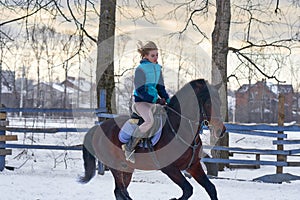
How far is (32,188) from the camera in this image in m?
9.34

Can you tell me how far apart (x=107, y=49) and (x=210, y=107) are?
22.9 feet

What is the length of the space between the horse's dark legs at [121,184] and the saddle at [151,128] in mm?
620

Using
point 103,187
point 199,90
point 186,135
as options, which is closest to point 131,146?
point 186,135

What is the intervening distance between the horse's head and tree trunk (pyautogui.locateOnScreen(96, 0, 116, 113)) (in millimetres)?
6562

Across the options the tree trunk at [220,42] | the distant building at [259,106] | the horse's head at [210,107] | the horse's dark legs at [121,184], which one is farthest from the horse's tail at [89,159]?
the distant building at [259,106]

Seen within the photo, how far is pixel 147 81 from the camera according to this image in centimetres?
667

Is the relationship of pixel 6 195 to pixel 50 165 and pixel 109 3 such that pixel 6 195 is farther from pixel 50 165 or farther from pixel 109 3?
pixel 109 3

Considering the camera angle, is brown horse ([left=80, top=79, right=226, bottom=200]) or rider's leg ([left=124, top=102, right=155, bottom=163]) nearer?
brown horse ([left=80, top=79, right=226, bottom=200])

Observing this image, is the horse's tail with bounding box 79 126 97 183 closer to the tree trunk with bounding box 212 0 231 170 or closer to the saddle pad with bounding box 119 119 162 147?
the saddle pad with bounding box 119 119 162 147

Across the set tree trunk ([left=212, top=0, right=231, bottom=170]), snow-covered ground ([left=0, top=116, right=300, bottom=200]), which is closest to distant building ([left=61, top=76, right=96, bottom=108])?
tree trunk ([left=212, top=0, right=231, bottom=170])

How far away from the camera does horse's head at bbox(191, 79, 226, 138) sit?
257 inches

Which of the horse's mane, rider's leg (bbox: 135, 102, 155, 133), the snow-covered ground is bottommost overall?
the snow-covered ground

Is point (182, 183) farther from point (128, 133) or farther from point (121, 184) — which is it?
point (121, 184)

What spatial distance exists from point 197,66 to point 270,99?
52.6 meters
